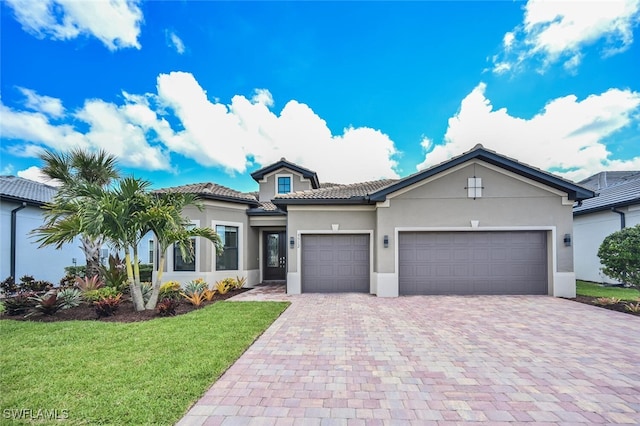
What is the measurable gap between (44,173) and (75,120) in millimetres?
4036

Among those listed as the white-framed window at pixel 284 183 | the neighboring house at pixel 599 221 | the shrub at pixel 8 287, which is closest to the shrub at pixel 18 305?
the shrub at pixel 8 287

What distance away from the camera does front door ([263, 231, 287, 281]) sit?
1434cm

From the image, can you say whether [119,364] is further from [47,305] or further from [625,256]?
[625,256]

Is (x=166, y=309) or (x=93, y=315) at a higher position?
(x=166, y=309)

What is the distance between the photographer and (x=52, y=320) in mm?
6820

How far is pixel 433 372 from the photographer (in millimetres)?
4012

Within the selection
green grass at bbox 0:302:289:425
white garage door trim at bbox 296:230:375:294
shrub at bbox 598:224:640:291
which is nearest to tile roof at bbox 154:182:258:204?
white garage door trim at bbox 296:230:375:294

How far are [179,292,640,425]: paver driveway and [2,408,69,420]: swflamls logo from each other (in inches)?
53.1

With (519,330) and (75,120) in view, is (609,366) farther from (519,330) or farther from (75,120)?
(75,120)

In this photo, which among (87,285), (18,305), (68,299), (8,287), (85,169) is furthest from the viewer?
(85,169)

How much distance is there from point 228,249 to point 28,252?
868 cm

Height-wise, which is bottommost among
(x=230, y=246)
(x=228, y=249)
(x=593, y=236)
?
(x=228, y=249)

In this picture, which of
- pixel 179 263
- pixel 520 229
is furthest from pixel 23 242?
pixel 520 229

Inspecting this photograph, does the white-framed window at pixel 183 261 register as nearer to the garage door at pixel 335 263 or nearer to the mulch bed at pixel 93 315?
the mulch bed at pixel 93 315
